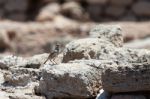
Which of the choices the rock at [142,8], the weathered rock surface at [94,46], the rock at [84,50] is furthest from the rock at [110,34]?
the rock at [142,8]

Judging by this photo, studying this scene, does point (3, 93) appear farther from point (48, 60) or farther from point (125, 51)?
point (125, 51)

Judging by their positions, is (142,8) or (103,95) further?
(142,8)

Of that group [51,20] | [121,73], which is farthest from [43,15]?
[121,73]

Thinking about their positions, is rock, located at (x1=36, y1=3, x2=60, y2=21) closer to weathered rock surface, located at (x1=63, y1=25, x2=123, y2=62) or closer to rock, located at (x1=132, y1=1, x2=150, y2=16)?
rock, located at (x1=132, y1=1, x2=150, y2=16)

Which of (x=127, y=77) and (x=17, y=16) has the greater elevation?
(x=17, y=16)

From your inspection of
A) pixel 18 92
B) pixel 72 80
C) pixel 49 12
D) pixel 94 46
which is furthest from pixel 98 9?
pixel 72 80

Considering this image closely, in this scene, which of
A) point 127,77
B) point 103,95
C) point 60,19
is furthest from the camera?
point 60,19

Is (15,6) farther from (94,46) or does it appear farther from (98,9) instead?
(94,46)
